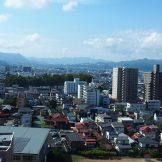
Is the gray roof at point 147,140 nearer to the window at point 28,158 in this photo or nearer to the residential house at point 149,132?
the residential house at point 149,132

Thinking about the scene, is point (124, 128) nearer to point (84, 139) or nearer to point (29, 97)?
point (84, 139)

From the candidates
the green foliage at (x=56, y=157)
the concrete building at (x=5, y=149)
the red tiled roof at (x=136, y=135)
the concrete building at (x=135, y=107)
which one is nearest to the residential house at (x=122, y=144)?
the red tiled roof at (x=136, y=135)

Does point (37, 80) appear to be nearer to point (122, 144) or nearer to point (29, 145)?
point (122, 144)

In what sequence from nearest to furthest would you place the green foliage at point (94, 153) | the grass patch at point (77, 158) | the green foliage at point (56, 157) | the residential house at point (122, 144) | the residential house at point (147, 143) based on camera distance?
the green foliage at point (56, 157) < the grass patch at point (77, 158) < the green foliage at point (94, 153) < the residential house at point (122, 144) < the residential house at point (147, 143)

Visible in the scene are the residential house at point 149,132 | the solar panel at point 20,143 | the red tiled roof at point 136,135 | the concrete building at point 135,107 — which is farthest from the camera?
the concrete building at point 135,107

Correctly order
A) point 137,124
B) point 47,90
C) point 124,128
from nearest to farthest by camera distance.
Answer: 1. point 124,128
2. point 137,124
3. point 47,90

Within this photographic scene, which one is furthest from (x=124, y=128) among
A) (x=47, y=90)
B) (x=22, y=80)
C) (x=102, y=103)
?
(x=22, y=80)

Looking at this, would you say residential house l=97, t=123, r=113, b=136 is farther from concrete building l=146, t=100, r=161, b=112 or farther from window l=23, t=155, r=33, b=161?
window l=23, t=155, r=33, b=161

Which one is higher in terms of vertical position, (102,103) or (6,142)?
(6,142)

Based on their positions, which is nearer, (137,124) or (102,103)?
(137,124)
